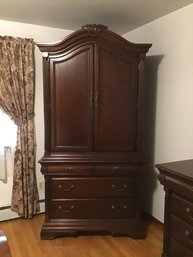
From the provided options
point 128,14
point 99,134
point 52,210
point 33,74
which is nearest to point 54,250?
point 52,210

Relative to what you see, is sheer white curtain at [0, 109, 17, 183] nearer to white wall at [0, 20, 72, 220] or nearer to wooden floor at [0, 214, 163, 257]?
white wall at [0, 20, 72, 220]

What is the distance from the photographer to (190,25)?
2424mm

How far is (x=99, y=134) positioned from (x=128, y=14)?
1264 mm

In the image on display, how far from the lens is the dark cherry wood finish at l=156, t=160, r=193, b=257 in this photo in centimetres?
176

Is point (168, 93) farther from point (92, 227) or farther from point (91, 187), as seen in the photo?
point (92, 227)

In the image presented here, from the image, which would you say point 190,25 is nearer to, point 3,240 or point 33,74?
point 33,74

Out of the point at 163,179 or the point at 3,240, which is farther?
the point at 163,179

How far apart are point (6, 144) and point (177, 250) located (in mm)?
2085

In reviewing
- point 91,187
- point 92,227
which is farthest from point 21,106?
point 92,227

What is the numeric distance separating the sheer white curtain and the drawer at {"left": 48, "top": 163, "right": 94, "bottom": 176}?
74 centimetres

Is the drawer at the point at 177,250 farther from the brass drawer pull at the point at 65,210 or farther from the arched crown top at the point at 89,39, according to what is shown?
the arched crown top at the point at 89,39

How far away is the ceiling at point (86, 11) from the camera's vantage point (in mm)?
2377

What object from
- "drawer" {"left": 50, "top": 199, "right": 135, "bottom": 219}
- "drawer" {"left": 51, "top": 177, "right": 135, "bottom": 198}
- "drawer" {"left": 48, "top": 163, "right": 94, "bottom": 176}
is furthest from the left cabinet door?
"drawer" {"left": 50, "top": 199, "right": 135, "bottom": 219}

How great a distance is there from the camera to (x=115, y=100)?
102 inches
